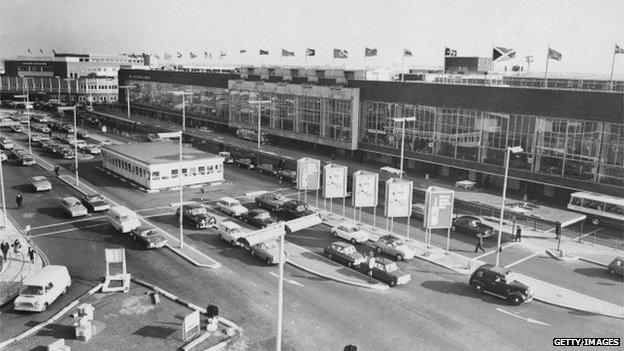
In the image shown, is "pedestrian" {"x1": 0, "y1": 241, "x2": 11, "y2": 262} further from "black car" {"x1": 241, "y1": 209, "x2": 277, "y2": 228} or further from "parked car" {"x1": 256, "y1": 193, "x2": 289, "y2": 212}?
"parked car" {"x1": 256, "y1": 193, "x2": 289, "y2": 212}

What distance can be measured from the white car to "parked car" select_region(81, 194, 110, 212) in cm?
2233

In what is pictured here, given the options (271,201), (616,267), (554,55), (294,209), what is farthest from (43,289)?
(554,55)

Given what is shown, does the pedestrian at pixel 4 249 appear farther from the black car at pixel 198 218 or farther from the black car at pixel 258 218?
the black car at pixel 258 218

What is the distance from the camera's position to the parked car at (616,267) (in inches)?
1410

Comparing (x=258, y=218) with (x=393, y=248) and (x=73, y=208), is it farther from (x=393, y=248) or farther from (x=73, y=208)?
(x=73, y=208)

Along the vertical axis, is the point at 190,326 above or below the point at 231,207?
below

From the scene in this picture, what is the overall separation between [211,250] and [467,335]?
19898mm

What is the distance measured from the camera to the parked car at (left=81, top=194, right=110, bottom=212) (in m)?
48.8

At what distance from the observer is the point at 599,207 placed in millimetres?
48531

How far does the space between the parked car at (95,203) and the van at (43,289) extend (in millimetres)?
17848

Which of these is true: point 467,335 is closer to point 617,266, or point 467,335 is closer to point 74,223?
point 617,266

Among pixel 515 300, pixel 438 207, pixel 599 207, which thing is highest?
pixel 438 207

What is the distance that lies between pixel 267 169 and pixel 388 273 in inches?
1475

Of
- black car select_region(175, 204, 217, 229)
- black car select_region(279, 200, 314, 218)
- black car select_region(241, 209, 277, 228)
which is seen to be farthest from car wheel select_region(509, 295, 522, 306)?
black car select_region(175, 204, 217, 229)
